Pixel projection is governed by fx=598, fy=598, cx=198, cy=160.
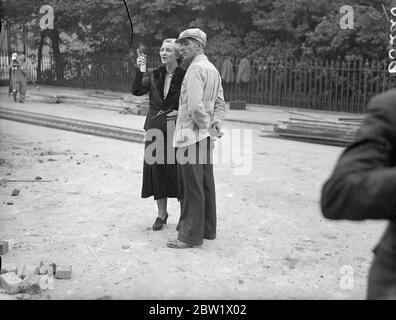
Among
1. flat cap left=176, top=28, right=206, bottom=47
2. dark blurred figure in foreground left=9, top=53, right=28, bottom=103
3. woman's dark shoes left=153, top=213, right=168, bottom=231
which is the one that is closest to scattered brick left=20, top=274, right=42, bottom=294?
woman's dark shoes left=153, top=213, right=168, bottom=231

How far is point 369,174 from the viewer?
1.62 m

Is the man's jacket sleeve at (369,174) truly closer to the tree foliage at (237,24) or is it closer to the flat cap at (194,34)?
the flat cap at (194,34)

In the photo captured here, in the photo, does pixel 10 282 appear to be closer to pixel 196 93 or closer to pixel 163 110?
pixel 196 93

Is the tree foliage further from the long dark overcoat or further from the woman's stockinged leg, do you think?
the woman's stockinged leg

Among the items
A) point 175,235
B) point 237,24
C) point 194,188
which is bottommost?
point 175,235

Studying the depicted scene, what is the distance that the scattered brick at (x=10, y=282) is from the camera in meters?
4.28

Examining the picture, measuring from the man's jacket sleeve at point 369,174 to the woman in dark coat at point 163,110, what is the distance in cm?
413

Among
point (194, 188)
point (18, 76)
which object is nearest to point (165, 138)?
point (194, 188)

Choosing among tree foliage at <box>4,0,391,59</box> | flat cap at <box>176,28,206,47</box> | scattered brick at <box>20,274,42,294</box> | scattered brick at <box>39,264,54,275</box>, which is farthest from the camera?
tree foliage at <box>4,0,391,59</box>

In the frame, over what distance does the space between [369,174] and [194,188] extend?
3723 mm

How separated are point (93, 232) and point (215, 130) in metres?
1.61

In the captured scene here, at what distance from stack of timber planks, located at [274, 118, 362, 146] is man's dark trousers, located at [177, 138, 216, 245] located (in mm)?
7402

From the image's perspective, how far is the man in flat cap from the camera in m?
5.18
